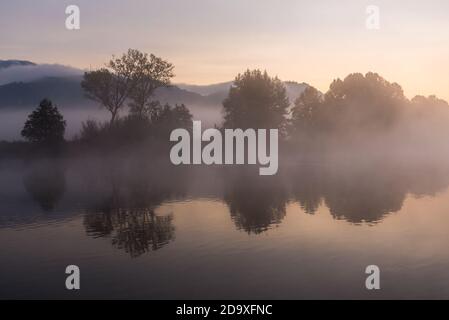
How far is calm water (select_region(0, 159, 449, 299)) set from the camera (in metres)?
22.3

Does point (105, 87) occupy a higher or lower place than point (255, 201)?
higher

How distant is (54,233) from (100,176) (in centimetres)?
3829

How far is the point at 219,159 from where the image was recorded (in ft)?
330

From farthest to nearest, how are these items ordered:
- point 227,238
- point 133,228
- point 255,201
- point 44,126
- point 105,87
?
point 105,87 → point 44,126 → point 255,201 → point 133,228 → point 227,238

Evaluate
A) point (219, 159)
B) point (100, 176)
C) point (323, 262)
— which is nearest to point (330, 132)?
point (219, 159)

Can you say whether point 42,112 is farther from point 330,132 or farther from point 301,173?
point 330,132

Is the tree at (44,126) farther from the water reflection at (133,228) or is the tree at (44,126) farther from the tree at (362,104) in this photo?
the tree at (362,104)

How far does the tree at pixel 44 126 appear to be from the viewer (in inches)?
3374

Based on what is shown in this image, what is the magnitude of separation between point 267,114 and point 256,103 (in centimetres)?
363

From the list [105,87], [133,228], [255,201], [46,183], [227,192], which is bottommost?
[133,228]

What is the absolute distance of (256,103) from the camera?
98.8m

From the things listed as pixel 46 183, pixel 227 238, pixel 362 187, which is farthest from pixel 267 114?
pixel 227 238

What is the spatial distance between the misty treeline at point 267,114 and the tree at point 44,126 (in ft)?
0.61

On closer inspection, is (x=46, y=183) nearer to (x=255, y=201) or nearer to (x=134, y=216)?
(x=134, y=216)
